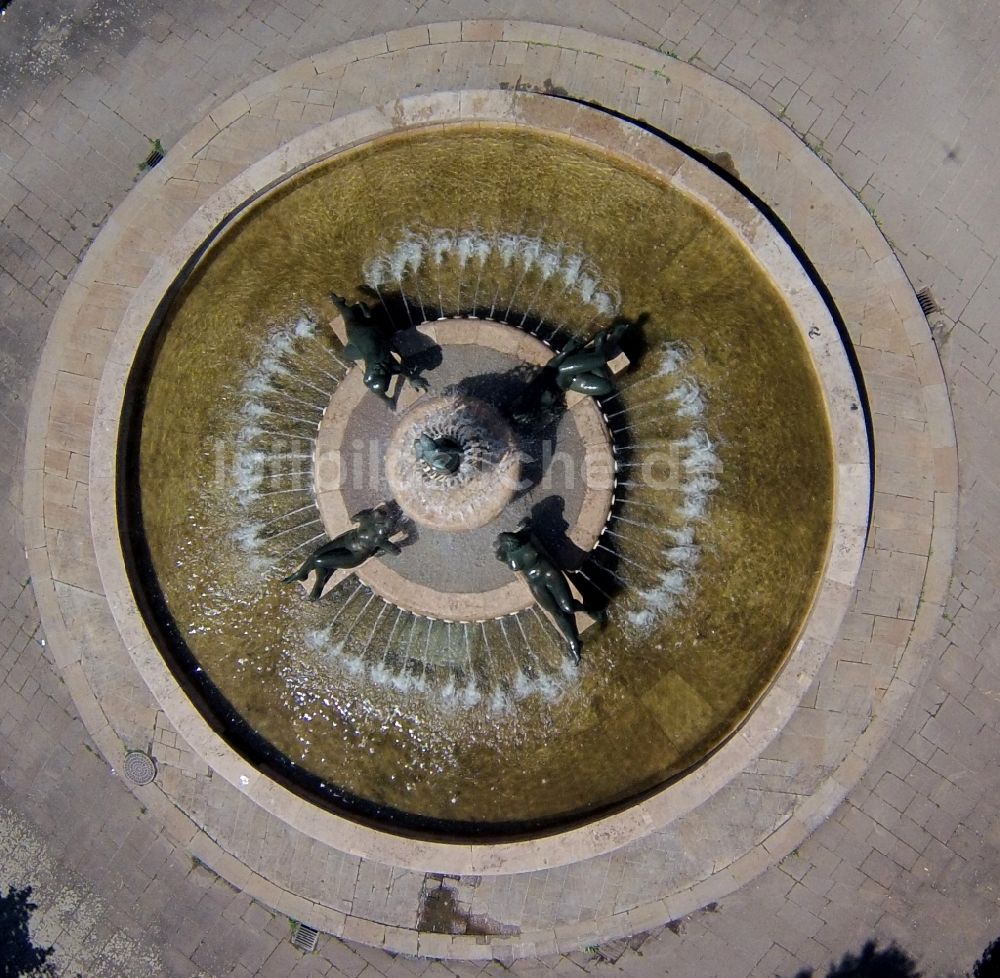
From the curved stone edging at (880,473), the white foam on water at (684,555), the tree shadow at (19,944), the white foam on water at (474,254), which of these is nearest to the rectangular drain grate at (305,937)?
the curved stone edging at (880,473)

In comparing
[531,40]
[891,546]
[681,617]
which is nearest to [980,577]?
[891,546]

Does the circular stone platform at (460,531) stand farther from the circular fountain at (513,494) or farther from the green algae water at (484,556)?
the green algae water at (484,556)

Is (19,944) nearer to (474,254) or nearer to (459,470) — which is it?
(459,470)

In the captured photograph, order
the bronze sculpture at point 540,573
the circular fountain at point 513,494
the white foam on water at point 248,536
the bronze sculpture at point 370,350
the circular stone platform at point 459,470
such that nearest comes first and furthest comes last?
1. the circular stone platform at point 459,470
2. the bronze sculpture at point 540,573
3. the bronze sculpture at point 370,350
4. the circular fountain at point 513,494
5. the white foam on water at point 248,536

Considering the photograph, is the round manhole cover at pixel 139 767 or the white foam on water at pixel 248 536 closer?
the round manhole cover at pixel 139 767

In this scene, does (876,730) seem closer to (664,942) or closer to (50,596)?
(664,942)

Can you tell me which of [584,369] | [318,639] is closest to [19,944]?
[318,639]

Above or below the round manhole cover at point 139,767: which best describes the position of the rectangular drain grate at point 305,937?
below
